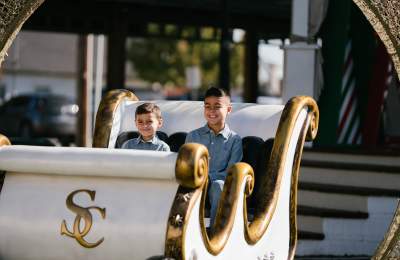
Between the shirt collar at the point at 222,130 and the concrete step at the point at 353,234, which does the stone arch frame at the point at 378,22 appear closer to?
the shirt collar at the point at 222,130

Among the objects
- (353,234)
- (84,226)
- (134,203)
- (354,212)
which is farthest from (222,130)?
(353,234)

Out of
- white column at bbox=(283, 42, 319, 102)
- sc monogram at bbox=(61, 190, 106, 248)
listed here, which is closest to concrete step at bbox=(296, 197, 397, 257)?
white column at bbox=(283, 42, 319, 102)

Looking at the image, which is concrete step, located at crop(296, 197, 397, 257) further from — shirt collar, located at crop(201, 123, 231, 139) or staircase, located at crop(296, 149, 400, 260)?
shirt collar, located at crop(201, 123, 231, 139)

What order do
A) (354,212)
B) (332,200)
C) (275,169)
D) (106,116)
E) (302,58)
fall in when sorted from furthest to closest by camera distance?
(302,58), (332,200), (354,212), (106,116), (275,169)

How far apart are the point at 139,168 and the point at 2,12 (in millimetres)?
1754

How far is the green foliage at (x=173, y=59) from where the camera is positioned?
54688mm

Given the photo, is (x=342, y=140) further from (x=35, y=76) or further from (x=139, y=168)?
(x=35, y=76)

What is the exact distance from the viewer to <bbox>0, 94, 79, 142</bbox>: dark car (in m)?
27.3

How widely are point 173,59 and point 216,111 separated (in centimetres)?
4972

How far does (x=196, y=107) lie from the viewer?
274 inches

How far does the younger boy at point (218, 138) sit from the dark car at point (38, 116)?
20.8 metres

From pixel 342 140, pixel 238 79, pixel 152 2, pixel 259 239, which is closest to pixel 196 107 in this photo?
pixel 259 239

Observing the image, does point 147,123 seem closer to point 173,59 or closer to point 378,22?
point 378,22

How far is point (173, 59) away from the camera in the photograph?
5572cm
